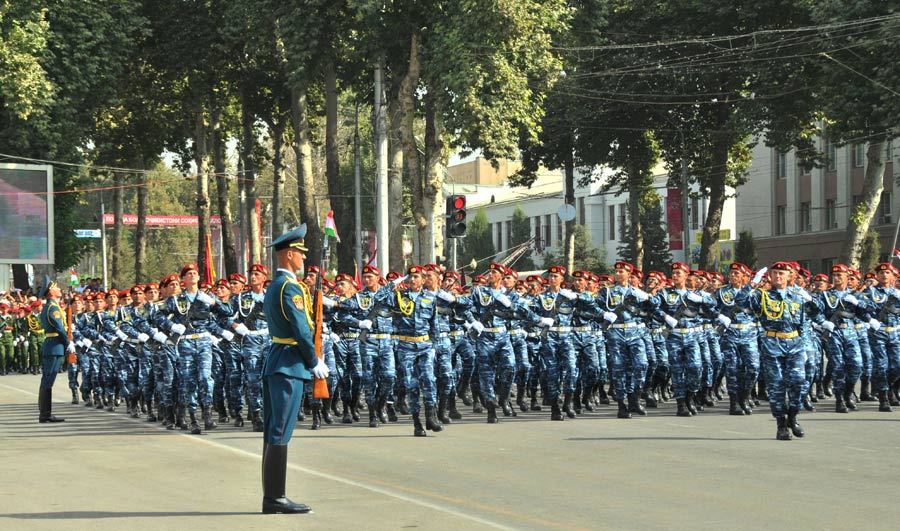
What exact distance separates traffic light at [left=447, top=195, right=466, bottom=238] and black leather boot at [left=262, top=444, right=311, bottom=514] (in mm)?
13631

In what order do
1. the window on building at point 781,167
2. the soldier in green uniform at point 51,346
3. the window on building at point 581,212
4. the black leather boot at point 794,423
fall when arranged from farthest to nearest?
the window on building at point 581,212 < the window on building at point 781,167 < the soldier in green uniform at point 51,346 < the black leather boot at point 794,423

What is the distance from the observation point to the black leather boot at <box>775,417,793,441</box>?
13.3 metres

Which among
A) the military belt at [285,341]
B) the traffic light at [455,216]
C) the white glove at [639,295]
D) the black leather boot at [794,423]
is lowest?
the black leather boot at [794,423]

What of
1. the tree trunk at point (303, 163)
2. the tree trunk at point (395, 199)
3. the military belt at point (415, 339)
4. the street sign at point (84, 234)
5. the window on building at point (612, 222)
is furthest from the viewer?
the window on building at point (612, 222)

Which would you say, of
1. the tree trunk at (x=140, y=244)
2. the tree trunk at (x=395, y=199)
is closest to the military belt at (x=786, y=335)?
the tree trunk at (x=395, y=199)

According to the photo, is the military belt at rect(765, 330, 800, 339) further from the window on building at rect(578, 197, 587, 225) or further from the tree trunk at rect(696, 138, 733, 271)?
the window on building at rect(578, 197, 587, 225)

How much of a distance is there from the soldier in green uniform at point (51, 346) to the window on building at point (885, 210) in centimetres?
4318

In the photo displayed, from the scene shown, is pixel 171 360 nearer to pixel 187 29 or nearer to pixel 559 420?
pixel 559 420

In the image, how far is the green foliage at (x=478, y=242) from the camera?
103 meters

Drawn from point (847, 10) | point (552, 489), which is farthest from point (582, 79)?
point (552, 489)

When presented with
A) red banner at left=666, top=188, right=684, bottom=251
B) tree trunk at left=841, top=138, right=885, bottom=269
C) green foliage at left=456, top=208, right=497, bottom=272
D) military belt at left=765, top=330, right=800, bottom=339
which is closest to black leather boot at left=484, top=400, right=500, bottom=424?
military belt at left=765, top=330, right=800, bottom=339

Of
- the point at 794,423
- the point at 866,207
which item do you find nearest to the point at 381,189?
the point at 794,423

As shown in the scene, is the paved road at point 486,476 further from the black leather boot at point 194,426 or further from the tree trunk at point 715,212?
the tree trunk at point 715,212

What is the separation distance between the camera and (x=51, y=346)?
17.4 m
